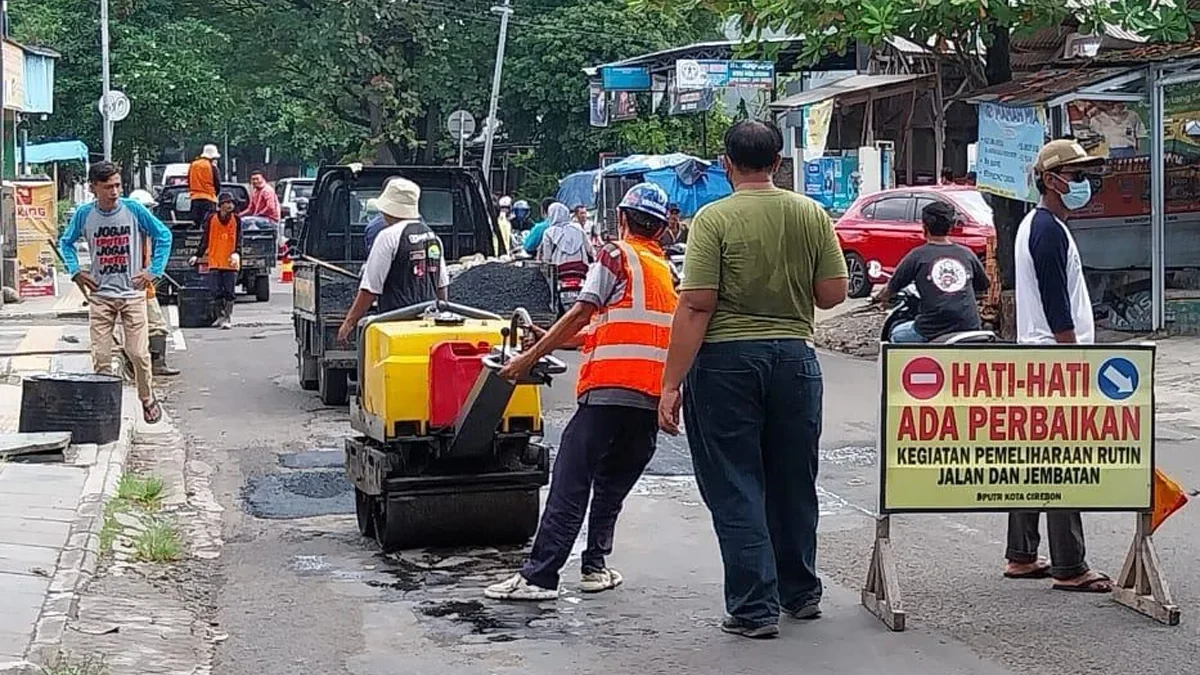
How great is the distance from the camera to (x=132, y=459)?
11555 millimetres

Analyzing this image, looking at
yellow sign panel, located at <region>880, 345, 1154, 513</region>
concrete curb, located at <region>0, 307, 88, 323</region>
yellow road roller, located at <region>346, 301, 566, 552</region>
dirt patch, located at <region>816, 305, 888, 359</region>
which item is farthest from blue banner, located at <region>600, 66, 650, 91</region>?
yellow sign panel, located at <region>880, 345, 1154, 513</region>

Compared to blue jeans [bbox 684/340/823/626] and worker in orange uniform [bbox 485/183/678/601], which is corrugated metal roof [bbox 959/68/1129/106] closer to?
worker in orange uniform [bbox 485/183/678/601]

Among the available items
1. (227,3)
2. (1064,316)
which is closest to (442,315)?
(1064,316)

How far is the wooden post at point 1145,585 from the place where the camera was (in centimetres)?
698

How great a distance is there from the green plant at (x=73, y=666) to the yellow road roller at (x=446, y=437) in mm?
2052

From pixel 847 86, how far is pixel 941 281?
17.0 meters

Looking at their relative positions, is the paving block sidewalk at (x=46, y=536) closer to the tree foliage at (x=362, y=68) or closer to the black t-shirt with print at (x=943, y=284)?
the black t-shirt with print at (x=943, y=284)

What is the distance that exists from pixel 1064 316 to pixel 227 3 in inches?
1366

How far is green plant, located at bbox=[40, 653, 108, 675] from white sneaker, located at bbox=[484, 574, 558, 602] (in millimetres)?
1761

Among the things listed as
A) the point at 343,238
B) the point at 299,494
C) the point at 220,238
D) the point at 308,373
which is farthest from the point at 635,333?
the point at 220,238

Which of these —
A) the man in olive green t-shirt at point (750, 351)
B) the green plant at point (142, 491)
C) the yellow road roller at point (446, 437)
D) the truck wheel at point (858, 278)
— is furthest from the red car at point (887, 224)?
the man in olive green t-shirt at point (750, 351)

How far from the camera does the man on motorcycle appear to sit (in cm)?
1109

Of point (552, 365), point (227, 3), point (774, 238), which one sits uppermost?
point (227, 3)

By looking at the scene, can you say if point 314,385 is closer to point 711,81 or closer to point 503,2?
point 711,81
